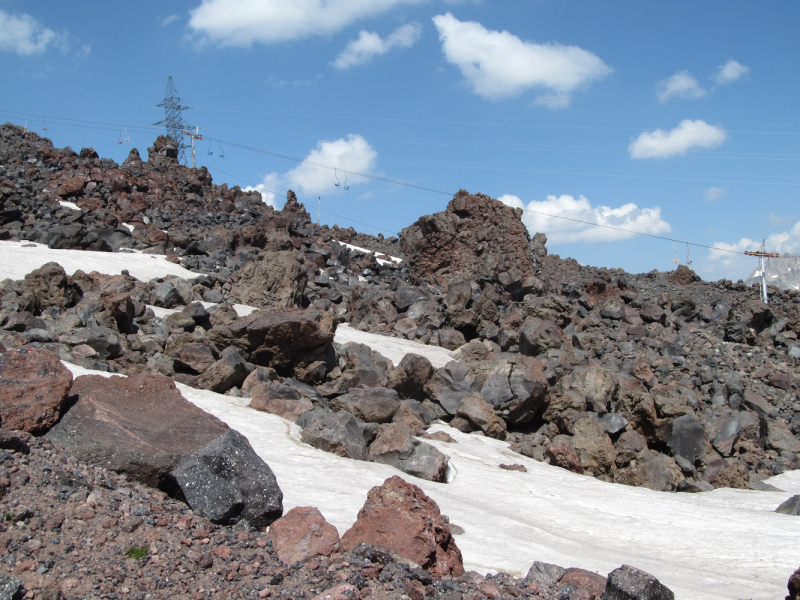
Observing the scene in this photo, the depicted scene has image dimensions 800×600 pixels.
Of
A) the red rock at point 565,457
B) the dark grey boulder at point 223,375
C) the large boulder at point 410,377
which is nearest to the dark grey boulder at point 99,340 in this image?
the dark grey boulder at point 223,375

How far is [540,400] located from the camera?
8992mm

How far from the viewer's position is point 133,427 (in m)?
4.07

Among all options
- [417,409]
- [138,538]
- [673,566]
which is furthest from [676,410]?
[138,538]

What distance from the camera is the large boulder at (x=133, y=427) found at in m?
3.71

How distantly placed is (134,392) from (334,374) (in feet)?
16.4

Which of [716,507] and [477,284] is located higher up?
[477,284]

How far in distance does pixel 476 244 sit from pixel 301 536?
15311 millimetres

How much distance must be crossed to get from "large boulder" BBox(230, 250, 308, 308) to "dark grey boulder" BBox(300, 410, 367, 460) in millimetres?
7867

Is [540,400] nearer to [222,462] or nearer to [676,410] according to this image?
[676,410]

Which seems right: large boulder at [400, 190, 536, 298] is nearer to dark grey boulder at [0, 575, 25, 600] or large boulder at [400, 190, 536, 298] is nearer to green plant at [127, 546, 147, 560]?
green plant at [127, 546, 147, 560]

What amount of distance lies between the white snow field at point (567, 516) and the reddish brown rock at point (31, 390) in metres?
1.60

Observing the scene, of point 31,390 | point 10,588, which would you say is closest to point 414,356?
point 31,390

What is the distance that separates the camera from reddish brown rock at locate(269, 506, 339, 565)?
10.5 feet

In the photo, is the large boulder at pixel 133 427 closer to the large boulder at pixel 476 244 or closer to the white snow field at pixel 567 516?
the white snow field at pixel 567 516
